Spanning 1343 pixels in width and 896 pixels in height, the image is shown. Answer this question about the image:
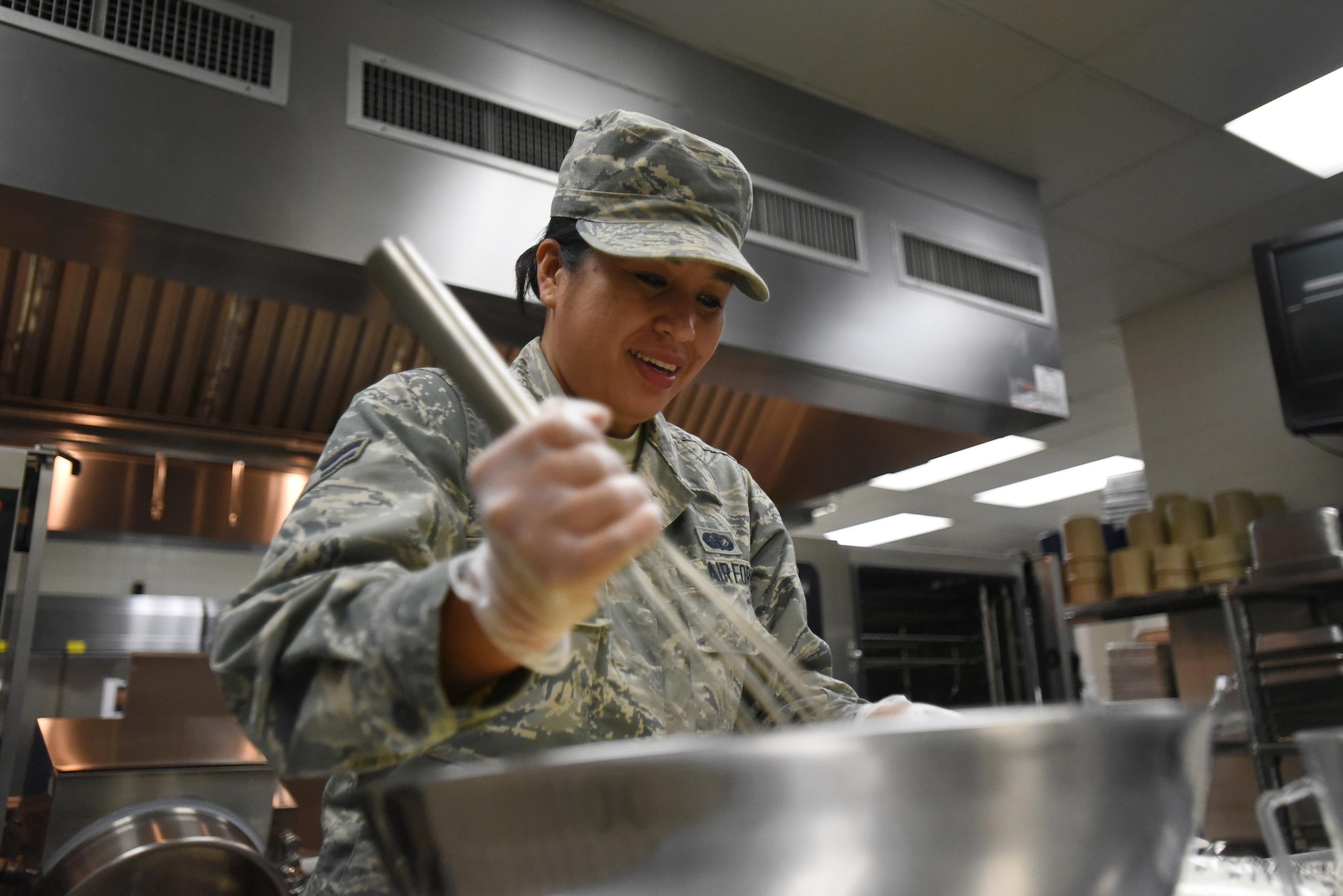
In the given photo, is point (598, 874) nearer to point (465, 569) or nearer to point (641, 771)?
point (641, 771)

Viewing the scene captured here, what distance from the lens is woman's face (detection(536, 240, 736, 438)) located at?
98 centimetres

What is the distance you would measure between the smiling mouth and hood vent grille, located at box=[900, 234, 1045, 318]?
1.70 metres

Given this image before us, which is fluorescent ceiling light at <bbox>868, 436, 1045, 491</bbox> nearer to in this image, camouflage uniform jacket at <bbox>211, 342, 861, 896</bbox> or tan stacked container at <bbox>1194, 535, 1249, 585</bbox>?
tan stacked container at <bbox>1194, 535, 1249, 585</bbox>

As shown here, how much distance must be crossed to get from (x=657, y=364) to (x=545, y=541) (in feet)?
1.93

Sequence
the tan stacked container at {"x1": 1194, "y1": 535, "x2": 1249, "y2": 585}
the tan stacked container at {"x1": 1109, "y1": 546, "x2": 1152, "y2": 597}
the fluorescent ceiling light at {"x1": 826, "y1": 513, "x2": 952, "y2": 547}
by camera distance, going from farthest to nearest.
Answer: the fluorescent ceiling light at {"x1": 826, "y1": 513, "x2": 952, "y2": 547} < the tan stacked container at {"x1": 1109, "y1": 546, "x2": 1152, "y2": 597} < the tan stacked container at {"x1": 1194, "y1": 535, "x2": 1249, "y2": 585}

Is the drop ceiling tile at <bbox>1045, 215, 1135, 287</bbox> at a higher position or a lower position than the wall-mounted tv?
higher

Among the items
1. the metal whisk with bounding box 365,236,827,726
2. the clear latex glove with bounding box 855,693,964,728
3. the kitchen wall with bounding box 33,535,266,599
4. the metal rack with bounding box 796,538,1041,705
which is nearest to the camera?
the metal whisk with bounding box 365,236,827,726

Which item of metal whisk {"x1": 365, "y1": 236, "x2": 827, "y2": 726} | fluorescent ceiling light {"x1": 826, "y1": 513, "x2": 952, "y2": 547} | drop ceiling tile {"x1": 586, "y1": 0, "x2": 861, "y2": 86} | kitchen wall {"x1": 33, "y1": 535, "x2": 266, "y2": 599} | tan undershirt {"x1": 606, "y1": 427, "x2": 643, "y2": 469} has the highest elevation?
drop ceiling tile {"x1": 586, "y1": 0, "x2": 861, "y2": 86}

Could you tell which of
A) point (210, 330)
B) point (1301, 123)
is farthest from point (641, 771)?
point (1301, 123)

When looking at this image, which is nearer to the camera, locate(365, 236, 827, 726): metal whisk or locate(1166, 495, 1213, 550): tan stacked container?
locate(365, 236, 827, 726): metal whisk

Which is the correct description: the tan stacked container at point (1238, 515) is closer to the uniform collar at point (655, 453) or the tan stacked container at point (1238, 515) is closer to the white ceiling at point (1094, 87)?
the white ceiling at point (1094, 87)

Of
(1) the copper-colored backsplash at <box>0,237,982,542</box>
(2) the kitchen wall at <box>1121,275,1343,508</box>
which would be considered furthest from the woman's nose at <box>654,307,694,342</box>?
(2) the kitchen wall at <box>1121,275,1343,508</box>

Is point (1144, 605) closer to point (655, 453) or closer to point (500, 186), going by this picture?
point (500, 186)

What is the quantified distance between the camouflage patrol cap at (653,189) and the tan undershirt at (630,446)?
207 millimetres
